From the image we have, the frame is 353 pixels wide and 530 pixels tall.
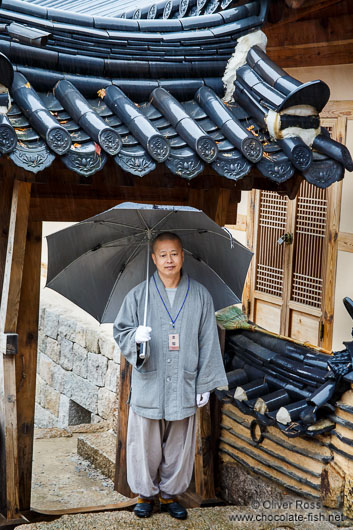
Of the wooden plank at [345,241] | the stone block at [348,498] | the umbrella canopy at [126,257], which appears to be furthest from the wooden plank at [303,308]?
the stone block at [348,498]

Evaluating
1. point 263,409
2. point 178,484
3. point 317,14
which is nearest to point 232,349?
point 263,409

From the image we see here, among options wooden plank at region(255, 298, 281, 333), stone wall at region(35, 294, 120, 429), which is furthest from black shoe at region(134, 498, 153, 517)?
stone wall at region(35, 294, 120, 429)

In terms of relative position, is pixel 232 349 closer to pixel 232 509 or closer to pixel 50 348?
pixel 232 509

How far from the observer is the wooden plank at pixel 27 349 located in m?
5.48

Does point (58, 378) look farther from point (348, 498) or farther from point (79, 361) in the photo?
point (348, 498)

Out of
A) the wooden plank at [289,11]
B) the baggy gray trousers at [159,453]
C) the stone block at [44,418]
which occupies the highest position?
the wooden plank at [289,11]

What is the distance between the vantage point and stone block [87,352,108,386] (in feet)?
32.9

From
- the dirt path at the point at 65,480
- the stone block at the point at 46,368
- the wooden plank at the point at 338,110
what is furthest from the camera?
the stone block at the point at 46,368

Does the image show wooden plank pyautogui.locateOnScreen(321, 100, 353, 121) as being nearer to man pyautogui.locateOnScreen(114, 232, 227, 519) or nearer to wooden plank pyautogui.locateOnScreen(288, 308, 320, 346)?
wooden plank pyautogui.locateOnScreen(288, 308, 320, 346)

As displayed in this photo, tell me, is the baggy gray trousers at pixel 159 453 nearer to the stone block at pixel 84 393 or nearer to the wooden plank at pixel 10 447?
the wooden plank at pixel 10 447

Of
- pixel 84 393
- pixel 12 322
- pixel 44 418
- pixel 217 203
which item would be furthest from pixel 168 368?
pixel 44 418

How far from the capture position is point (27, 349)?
18.4ft

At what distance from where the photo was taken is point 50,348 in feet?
38.6

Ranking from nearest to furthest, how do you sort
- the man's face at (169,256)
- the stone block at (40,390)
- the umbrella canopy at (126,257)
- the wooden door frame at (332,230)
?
1. the man's face at (169,256)
2. the umbrella canopy at (126,257)
3. the wooden door frame at (332,230)
4. the stone block at (40,390)
